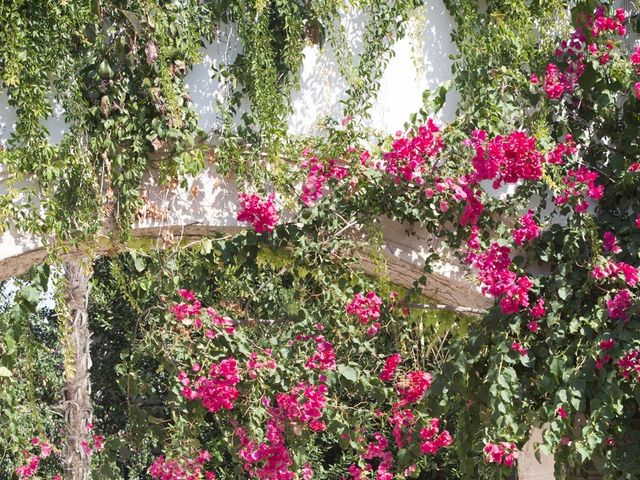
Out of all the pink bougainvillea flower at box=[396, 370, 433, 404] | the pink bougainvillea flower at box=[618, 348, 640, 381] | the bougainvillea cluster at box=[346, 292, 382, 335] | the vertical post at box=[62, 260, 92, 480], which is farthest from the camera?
the vertical post at box=[62, 260, 92, 480]

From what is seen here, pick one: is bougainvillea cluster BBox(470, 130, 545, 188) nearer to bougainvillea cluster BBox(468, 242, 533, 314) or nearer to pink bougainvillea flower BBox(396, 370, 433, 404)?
bougainvillea cluster BBox(468, 242, 533, 314)

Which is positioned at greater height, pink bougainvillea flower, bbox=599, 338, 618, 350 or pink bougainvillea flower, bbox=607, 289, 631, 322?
pink bougainvillea flower, bbox=607, 289, 631, 322

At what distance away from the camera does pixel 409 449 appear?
372 centimetres

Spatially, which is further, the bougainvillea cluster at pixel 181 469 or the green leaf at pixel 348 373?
the bougainvillea cluster at pixel 181 469

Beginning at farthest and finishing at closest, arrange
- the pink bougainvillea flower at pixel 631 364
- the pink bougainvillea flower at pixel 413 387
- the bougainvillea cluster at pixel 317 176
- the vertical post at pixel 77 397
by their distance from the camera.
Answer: the vertical post at pixel 77 397, the pink bougainvillea flower at pixel 413 387, the bougainvillea cluster at pixel 317 176, the pink bougainvillea flower at pixel 631 364

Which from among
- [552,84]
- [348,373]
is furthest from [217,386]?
[552,84]

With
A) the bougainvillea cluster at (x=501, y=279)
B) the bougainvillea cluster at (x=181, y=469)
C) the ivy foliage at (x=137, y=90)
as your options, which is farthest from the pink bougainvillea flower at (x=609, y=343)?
the bougainvillea cluster at (x=181, y=469)

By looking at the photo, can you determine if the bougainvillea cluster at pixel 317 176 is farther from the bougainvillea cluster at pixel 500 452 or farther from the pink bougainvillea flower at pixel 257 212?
the bougainvillea cluster at pixel 500 452

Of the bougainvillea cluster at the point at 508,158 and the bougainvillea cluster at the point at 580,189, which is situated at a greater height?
the bougainvillea cluster at the point at 508,158

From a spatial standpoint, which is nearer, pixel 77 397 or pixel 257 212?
pixel 257 212

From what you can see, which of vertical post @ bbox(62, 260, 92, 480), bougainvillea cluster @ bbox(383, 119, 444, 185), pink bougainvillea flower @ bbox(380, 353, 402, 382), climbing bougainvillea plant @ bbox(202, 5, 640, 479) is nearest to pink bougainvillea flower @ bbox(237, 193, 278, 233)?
climbing bougainvillea plant @ bbox(202, 5, 640, 479)

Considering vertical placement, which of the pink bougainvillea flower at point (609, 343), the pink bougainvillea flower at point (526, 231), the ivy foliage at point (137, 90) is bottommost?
the pink bougainvillea flower at point (609, 343)

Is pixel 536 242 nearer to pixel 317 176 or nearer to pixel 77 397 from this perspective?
pixel 317 176

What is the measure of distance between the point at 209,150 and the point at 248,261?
0.41m
